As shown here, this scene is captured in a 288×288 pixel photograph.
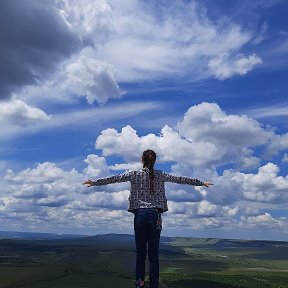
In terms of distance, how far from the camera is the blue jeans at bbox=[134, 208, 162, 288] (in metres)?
11.9

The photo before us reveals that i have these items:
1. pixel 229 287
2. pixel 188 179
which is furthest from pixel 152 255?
pixel 229 287

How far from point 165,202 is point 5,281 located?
181 metres

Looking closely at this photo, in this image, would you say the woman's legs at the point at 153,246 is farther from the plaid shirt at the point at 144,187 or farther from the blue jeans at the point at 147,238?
the plaid shirt at the point at 144,187

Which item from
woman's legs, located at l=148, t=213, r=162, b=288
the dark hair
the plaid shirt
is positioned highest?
the dark hair

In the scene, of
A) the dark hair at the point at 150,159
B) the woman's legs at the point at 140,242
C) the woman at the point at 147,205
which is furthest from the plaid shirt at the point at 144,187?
the woman's legs at the point at 140,242

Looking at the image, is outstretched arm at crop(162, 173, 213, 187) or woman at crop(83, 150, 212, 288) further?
outstretched arm at crop(162, 173, 213, 187)

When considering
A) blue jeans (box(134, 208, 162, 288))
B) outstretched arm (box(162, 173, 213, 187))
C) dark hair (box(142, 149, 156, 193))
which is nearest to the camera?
blue jeans (box(134, 208, 162, 288))

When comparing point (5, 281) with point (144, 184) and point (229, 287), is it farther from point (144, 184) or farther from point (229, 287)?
point (144, 184)

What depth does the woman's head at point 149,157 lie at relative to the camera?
12305mm

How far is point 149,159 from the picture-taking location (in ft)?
40.3

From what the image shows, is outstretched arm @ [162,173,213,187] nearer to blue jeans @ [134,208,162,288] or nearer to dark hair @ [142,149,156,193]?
dark hair @ [142,149,156,193]

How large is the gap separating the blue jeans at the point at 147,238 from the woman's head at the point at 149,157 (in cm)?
132

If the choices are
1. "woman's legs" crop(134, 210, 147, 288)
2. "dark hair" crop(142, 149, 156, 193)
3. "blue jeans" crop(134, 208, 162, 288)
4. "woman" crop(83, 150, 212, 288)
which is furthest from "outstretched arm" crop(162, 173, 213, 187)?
"woman's legs" crop(134, 210, 147, 288)

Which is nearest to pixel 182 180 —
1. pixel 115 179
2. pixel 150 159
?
pixel 150 159
